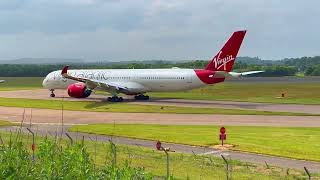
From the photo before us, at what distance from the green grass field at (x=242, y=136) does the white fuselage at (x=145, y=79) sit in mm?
27501

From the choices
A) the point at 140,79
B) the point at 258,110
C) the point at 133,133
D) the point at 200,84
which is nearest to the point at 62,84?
the point at 140,79

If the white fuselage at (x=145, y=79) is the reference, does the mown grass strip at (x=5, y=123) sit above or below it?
below

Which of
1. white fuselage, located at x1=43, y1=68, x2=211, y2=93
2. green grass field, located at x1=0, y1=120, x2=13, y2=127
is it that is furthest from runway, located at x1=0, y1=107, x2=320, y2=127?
white fuselage, located at x1=43, y1=68, x2=211, y2=93

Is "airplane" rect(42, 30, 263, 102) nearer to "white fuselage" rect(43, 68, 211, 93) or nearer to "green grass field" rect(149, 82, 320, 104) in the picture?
"white fuselage" rect(43, 68, 211, 93)

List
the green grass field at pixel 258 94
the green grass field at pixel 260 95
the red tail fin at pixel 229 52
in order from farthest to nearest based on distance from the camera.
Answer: the green grass field at pixel 258 94, the green grass field at pixel 260 95, the red tail fin at pixel 229 52

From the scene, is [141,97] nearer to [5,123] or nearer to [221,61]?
[221,61]

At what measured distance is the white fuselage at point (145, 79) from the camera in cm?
7250

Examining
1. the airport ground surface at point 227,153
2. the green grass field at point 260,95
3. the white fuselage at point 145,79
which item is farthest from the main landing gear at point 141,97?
the airport ground surface at point 227,153

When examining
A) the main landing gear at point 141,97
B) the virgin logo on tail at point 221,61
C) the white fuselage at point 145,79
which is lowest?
the main landing gear at point 141,97

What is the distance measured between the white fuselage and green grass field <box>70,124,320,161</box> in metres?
27.5

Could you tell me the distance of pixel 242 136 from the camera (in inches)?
1505

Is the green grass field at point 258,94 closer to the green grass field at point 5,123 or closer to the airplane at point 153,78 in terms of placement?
the airplane at point 153,78

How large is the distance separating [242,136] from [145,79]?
3995 cm

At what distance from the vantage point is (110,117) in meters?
53.3
